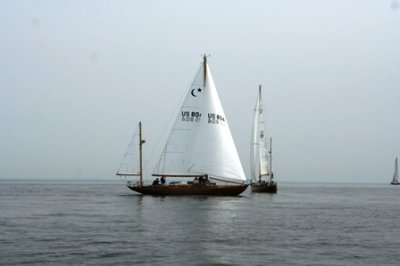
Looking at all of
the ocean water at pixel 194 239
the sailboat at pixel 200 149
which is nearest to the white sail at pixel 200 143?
the sailboat at pixel 200 149

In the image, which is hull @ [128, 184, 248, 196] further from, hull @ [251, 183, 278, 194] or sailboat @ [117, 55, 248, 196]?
hull @ [251, 183, 278, 194]

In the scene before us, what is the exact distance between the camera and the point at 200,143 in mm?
68188

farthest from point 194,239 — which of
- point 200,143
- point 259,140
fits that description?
point 259,140

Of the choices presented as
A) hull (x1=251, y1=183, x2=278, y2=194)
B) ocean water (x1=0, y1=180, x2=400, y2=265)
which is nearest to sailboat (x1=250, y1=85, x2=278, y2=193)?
hull (x1=251, y1=183, x2=278, y2=194)

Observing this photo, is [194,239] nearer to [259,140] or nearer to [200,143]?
[200,143]

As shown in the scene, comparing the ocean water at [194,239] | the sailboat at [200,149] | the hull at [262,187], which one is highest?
the sailboat at [200,149]

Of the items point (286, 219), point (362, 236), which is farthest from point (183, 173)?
point (362, 236)

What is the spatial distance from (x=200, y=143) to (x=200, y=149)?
71cm

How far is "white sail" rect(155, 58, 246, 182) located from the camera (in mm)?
67938

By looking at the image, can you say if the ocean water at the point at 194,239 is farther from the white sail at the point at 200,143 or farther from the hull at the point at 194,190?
the white sail at the point at 200,143

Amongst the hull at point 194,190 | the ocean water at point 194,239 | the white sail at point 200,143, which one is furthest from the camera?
the white sail at point 200,143

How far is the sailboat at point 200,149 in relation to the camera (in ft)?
223

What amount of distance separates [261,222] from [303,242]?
38.4ft

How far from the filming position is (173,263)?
24562mm
